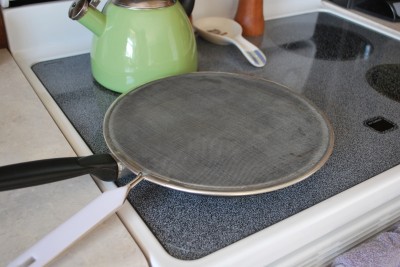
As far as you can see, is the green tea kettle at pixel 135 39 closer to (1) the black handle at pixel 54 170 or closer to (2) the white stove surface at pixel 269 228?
(2) the white stove surface at pixel 269 228

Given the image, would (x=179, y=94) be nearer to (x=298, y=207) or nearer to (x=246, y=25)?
(x=298, y=207)

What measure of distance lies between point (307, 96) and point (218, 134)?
238 mm

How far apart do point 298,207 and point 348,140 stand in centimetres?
18

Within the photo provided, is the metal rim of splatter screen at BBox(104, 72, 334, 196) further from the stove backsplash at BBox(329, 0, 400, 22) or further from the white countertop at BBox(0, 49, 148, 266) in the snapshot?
the stove backsplash at BBox(329, 0, 400, 22)

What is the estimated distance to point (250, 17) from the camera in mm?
943

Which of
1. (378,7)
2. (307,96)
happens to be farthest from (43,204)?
(378,7)

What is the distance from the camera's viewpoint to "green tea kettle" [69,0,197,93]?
0.65 meters

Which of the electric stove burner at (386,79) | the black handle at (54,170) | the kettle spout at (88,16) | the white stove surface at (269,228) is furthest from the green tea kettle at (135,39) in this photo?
the electric stove burner at (386,79)

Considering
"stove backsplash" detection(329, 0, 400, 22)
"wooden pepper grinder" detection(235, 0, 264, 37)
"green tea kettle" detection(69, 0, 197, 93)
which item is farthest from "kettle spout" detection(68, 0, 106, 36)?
"stove backsplash" detection(329, 0, 400, 22)

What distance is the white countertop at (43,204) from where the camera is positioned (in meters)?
0.42

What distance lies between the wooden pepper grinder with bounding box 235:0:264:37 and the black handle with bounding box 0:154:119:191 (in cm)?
56

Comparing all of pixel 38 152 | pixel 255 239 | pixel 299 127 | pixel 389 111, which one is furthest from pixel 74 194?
pixel 389 111

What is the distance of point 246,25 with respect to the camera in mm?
951

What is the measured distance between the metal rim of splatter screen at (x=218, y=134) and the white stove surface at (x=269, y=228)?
0.16 feet
